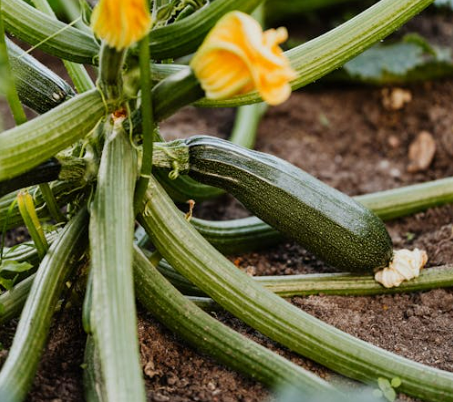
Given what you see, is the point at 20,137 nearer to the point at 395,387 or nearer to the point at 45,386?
the point at 45,386

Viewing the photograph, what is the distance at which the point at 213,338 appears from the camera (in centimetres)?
184

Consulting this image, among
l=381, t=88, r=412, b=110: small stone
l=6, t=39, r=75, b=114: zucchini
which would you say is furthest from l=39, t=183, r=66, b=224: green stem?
l=381, t=88, r=412, b=110: small stone

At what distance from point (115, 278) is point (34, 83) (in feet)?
2.63

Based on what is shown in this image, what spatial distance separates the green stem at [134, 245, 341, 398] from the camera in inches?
69.4

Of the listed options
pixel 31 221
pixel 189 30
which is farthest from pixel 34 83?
pixel 189 30

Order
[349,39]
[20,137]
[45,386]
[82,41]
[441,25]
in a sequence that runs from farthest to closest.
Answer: [441,25] → [349,39] → [82,41] → [45,386] → [20,137]

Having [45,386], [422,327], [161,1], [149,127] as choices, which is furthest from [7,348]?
[422,327]

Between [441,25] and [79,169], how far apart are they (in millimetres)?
2615

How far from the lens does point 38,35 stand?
1831 mm

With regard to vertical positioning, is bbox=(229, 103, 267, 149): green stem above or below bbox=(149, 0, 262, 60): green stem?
above

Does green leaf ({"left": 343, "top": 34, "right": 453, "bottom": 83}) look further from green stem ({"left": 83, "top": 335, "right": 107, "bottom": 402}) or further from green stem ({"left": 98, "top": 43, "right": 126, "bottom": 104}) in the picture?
green stem ({"left": 83, "top": 335, "right": 107, "bottom": 402})

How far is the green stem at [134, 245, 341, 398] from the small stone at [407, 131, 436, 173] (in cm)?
172

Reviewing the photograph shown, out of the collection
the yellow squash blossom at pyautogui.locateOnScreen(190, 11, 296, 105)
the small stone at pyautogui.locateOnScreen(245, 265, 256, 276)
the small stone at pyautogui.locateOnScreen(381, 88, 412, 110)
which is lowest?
the yellow squash blossom at pyautogui.locateOnScreen(190, 11, 296, 105)

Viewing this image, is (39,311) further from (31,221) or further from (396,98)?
(396,98)
